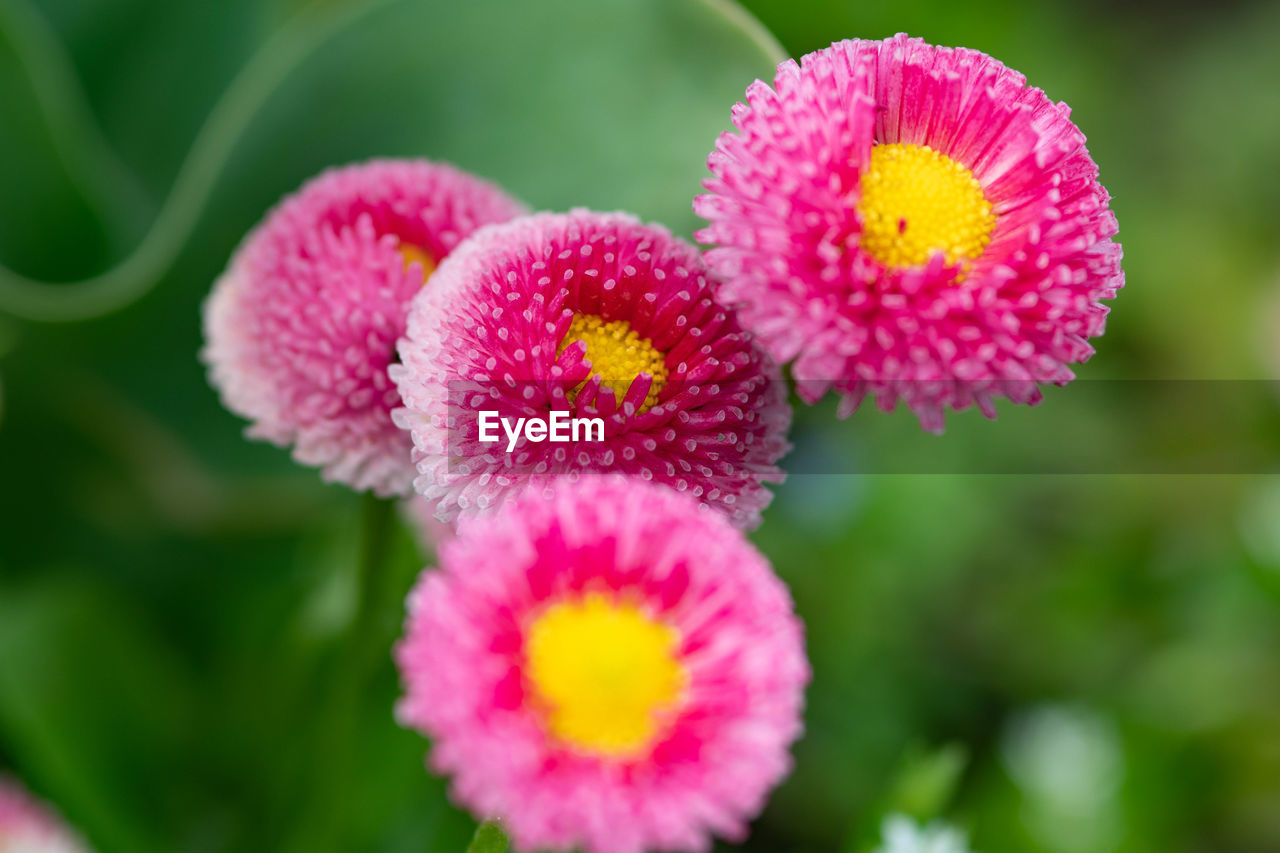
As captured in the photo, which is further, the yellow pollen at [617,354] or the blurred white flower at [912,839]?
the blurred white flower at [912,839]

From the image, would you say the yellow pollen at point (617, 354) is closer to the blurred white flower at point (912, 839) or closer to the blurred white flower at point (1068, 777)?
the blurred white flower at point (912, 839)

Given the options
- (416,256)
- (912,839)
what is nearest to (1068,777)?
(912,839)

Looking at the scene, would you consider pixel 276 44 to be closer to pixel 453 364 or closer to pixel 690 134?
pixel 690 134

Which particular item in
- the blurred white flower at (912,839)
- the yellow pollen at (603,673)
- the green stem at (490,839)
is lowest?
the blurred white flower at (912,839)

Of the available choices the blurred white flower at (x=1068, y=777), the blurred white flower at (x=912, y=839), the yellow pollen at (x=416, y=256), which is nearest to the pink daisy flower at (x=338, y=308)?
the yellow pollen at (x=416, y=256)

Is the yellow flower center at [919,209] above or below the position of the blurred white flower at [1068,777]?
above

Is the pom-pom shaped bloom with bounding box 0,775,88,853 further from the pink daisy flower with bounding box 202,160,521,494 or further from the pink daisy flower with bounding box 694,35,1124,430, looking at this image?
the pink daisy flower with bounding box 694,35,1124,430
